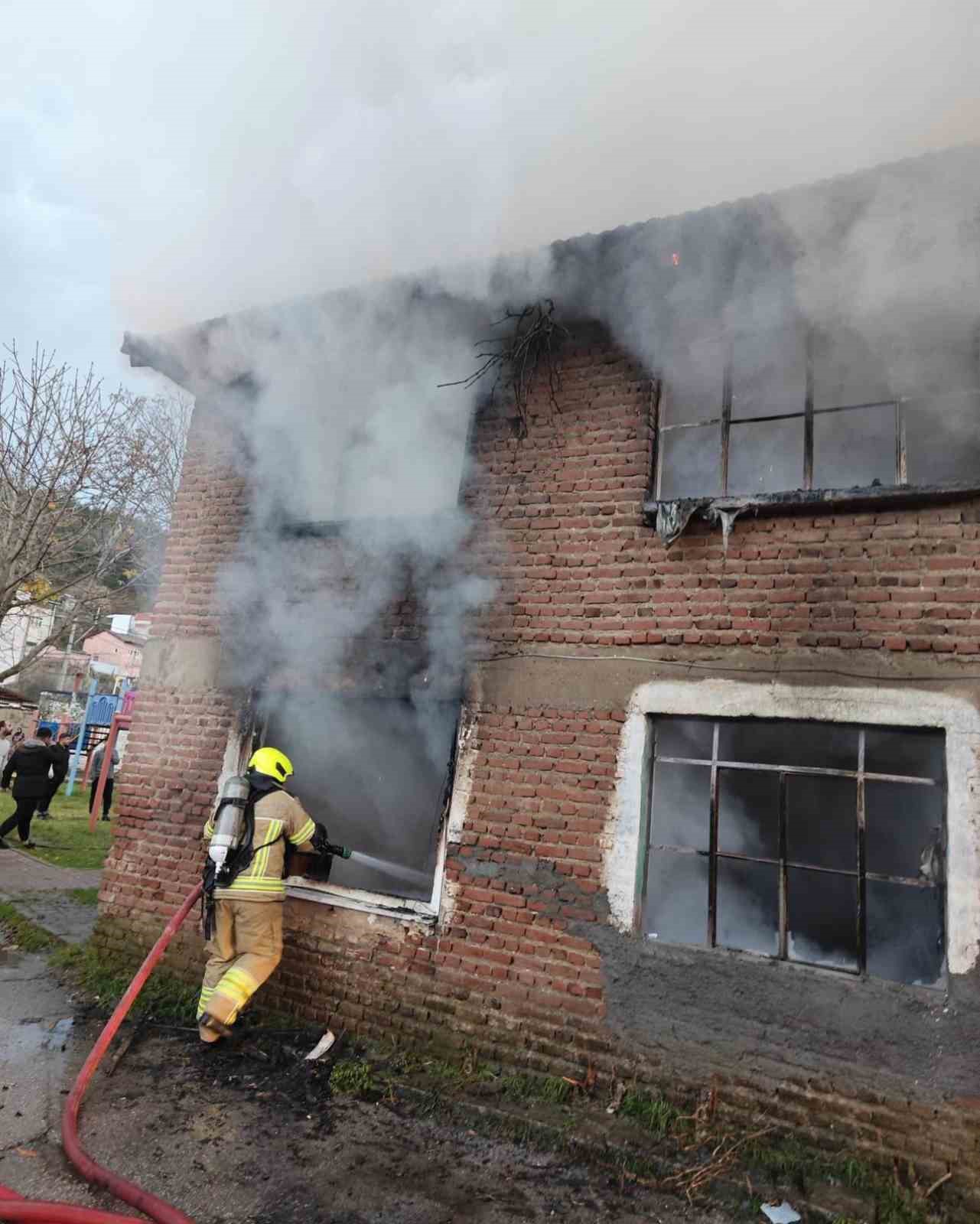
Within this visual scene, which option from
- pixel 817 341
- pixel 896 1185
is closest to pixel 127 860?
pixel 896 1185

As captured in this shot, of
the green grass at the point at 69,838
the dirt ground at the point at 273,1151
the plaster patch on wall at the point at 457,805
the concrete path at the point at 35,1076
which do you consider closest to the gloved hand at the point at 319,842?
the plaster patch on wall at the point at 457,805

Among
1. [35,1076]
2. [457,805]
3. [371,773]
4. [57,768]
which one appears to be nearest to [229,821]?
[457,805]

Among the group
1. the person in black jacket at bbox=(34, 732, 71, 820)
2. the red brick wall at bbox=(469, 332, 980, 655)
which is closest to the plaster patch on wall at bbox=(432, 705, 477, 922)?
the red brick wall at bbox=(469, 332, 980, 655)

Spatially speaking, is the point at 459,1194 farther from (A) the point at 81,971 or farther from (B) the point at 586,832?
(A) the point at 81,971

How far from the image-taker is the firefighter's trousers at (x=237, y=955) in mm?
4469

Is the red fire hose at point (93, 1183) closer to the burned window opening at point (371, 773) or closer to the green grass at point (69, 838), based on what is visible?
the burned window opening at point (371, 773)

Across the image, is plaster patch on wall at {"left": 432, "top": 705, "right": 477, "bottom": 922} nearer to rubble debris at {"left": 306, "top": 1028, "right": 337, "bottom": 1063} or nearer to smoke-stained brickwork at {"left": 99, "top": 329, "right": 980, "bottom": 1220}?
smoke-stained brickwork at {"left": 99, "top": 329, "right": 980, "bottom": 1220}

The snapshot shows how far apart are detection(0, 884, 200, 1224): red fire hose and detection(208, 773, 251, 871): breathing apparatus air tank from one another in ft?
1.77

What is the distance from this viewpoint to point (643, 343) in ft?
16.8

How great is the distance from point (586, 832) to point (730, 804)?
0.84 m

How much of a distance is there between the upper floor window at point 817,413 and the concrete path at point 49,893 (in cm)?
585

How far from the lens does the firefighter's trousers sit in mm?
4469

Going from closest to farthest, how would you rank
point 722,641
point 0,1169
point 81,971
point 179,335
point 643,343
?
point 0,1169
point 722,641
point 643,343
point 81,971
point 179,335

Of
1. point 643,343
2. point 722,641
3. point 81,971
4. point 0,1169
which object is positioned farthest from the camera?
point 81,971
